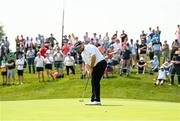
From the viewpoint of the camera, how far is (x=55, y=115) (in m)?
11.4

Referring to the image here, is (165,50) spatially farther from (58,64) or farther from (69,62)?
(58,64)

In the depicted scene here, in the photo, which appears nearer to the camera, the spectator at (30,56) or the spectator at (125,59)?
the spectator at (125,59)

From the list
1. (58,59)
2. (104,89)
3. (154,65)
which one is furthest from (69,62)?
(154,65)

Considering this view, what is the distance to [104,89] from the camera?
28656mm

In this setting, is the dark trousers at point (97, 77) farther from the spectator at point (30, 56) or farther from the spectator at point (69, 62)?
the spectator at point (30, 56)

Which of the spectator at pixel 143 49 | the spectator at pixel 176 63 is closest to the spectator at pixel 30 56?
the spectator at pixel 143 49

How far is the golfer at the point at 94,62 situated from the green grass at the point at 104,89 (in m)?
10.7

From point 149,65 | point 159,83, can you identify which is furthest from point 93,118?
point 149,65

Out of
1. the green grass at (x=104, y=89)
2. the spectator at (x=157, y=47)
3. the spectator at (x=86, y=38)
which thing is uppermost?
the spectator at (x=86, y=38)

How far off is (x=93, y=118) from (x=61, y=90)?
1878 centimetres

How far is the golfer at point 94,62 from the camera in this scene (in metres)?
15.4

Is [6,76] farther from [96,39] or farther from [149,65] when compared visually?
[149,65]

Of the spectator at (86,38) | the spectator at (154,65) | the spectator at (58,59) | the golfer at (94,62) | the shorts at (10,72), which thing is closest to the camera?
the golfer at (94,62)

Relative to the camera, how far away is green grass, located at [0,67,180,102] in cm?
2731
